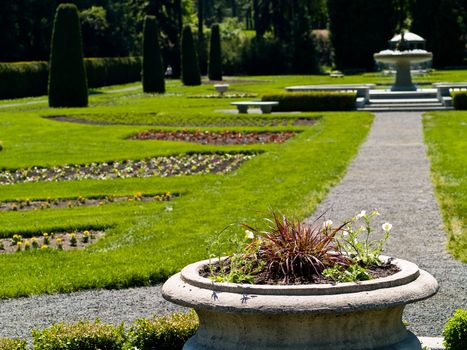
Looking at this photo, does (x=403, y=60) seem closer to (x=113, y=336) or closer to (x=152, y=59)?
(x=152, y=59)

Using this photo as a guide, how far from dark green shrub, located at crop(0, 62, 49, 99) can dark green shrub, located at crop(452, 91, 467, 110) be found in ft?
73.4

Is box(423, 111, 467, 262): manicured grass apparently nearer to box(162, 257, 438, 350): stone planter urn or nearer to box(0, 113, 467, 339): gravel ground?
box(0, 113, 467, 339): gravel ground

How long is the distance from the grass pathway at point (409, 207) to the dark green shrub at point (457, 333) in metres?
1.03

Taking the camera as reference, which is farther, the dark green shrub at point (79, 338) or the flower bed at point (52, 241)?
the flower bed at point (52, 241)

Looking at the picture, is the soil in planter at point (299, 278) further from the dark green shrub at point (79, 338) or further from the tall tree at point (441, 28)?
the tall tree at point (441, 28)

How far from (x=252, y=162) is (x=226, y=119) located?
1084cm

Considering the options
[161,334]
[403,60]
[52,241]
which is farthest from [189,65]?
[161,334]

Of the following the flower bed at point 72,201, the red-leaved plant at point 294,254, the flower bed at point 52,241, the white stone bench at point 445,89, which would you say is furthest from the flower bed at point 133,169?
the white stone bench at point 445,89

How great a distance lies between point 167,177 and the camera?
15.1m

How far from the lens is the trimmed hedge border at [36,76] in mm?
43125

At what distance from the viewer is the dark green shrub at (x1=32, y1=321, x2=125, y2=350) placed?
526 centimetres

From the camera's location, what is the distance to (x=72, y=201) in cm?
1317

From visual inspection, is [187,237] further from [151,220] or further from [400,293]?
[400,293]

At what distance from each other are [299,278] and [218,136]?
17325 mm
